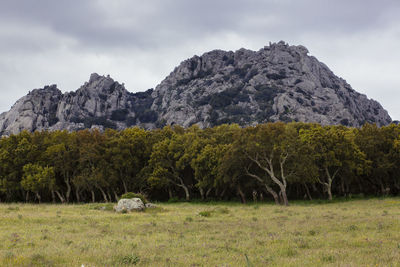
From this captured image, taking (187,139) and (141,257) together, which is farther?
(187,139)

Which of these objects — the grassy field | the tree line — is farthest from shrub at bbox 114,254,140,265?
the tree line

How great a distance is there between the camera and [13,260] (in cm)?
1060

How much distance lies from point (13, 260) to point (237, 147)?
37524 millimetres

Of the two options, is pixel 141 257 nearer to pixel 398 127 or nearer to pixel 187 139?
pixel 187 139

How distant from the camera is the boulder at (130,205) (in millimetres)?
32844

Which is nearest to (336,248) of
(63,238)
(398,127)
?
(63,238)

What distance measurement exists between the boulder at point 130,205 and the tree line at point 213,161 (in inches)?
689

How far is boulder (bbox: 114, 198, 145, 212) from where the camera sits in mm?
32844

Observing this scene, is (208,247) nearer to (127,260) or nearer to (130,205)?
(127,260)

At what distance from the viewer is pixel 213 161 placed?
169 feet

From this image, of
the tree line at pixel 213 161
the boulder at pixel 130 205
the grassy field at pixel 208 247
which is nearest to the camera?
the grassy field at pixel 208 247

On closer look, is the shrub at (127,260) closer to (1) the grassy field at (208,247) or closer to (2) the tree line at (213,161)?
(1) the grassy field at (208,247)

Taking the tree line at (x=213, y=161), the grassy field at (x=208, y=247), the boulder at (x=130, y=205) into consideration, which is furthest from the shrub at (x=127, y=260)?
the tree line at (x=213, y=161)

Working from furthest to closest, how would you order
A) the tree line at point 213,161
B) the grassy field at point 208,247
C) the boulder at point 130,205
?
1. the tree line at point 213,161
2. the boulder at point 130,205
3. the grassy field at point 208,247
